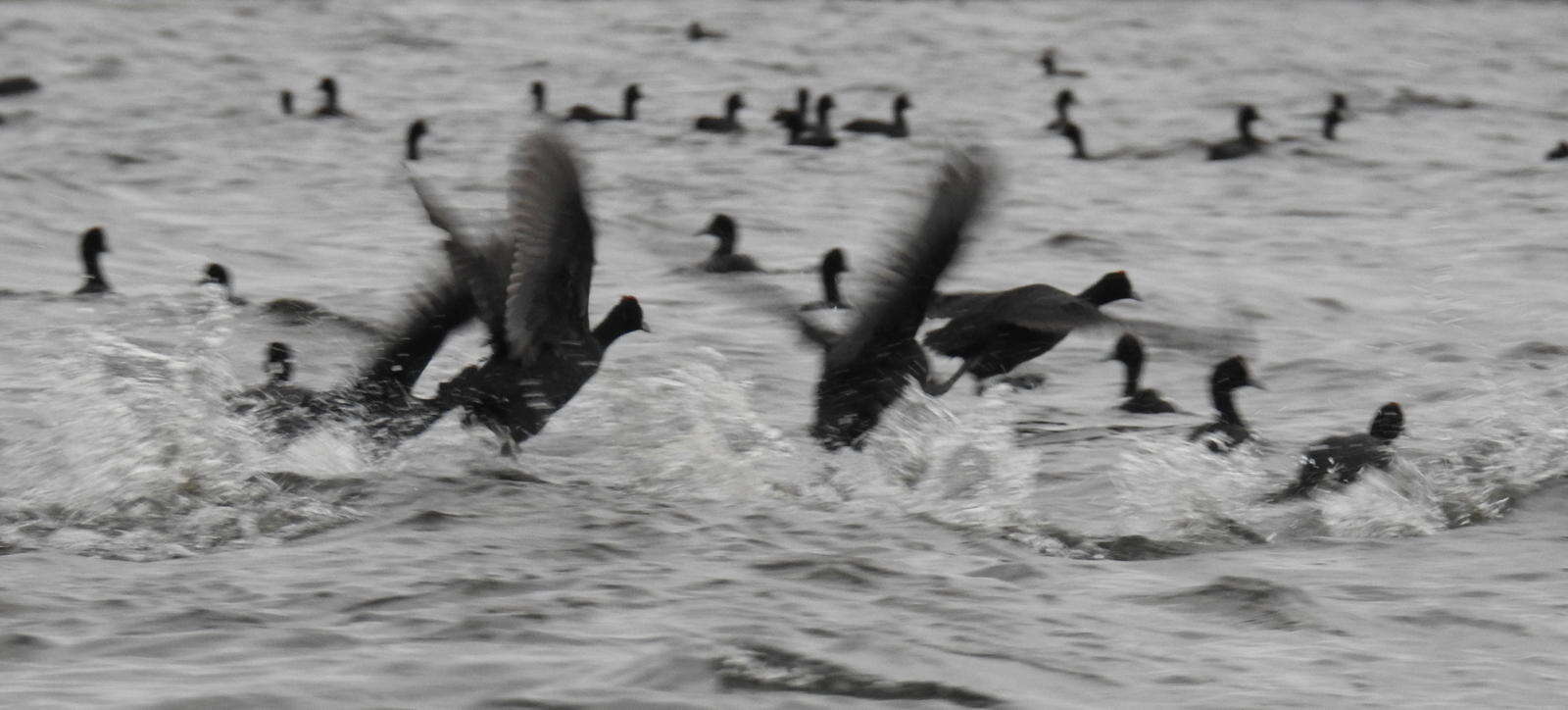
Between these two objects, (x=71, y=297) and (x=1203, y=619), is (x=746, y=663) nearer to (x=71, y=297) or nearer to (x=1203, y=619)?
(x=1203, y=619)

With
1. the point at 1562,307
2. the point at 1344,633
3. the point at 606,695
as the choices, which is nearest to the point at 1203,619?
the point at 1344,633

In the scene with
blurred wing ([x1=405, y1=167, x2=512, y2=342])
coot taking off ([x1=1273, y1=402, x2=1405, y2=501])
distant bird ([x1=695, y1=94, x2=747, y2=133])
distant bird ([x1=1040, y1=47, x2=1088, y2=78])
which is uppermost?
blurred wing ([x1=405, y1=167, x2=512, y2=342])

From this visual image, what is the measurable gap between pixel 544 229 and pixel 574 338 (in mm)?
1024

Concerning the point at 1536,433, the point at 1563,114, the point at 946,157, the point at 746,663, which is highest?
the point at 946,157

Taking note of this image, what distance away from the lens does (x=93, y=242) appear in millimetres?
14484

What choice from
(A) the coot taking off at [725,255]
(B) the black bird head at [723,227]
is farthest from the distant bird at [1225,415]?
(B) the black bird head at [723,227]

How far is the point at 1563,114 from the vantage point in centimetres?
2922

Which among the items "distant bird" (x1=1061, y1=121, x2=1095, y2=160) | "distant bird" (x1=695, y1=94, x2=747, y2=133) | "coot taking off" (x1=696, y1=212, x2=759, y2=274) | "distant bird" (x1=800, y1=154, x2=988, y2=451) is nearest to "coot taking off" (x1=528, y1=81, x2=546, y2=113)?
"distant bird" (x1=695, y1=94, x2=747, y2=133)

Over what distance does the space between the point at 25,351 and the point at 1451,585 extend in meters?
7.81

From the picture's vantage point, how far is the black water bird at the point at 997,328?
1019 centimetres

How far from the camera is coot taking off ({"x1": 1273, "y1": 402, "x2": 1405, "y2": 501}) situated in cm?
886

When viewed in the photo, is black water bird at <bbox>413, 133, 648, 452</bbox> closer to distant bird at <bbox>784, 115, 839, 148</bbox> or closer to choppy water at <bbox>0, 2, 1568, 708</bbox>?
choppy water at <bbox>0, 2, 1568, 708</bbox>

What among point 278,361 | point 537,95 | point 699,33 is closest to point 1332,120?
point 537,95

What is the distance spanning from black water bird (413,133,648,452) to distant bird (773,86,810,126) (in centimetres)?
1598
